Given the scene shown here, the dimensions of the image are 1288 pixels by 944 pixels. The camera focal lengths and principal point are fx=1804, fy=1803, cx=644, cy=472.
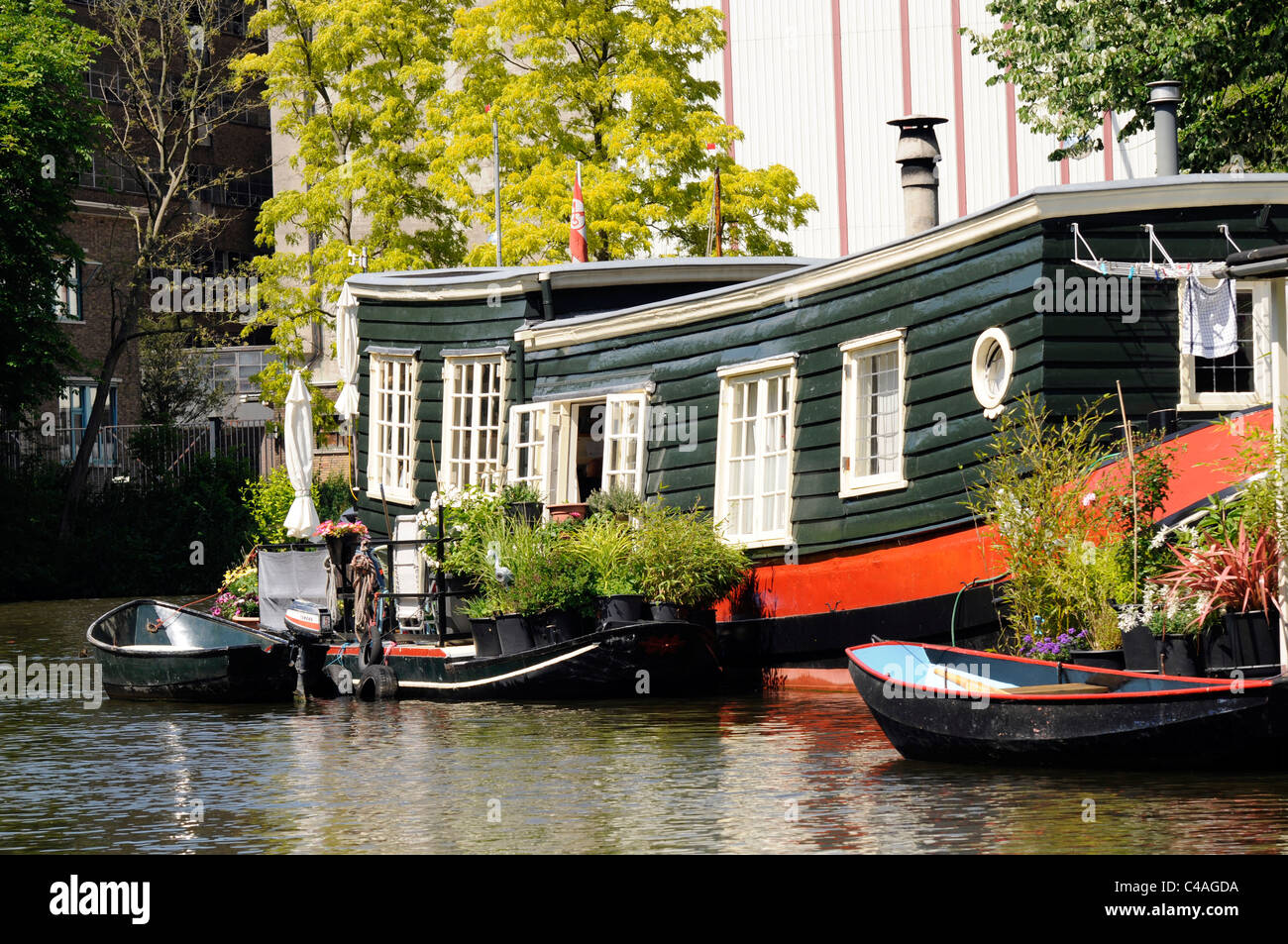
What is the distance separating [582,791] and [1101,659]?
3.87 metres

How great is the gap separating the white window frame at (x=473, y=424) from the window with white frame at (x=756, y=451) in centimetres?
346

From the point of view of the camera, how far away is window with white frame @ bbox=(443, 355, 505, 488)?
22.1m

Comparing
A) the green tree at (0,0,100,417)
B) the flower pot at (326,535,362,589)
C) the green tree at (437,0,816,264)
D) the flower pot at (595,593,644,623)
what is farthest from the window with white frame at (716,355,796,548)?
the green tree at (0,0,100,417)

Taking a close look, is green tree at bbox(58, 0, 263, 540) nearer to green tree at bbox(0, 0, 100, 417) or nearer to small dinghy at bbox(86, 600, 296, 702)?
green tree at bbox(0, 0, 100, 417)

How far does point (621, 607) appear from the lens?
17.8 metres

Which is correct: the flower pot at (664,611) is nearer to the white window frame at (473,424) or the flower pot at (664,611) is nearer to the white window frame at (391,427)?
the white window frame at (473,424)

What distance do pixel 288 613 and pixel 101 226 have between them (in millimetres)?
27010

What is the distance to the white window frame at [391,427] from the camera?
23109 mm

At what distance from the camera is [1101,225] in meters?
15.4

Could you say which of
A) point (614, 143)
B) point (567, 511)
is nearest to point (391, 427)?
point (567, 511)

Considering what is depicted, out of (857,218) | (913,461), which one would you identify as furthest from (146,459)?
(913,461)

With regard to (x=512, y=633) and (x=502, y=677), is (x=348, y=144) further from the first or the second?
(x=502, y=677)

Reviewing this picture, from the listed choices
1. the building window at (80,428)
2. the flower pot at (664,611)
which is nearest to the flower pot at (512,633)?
the flower pot at (664,611)

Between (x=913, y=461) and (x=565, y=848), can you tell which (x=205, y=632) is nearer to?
(x=913, y=461)
